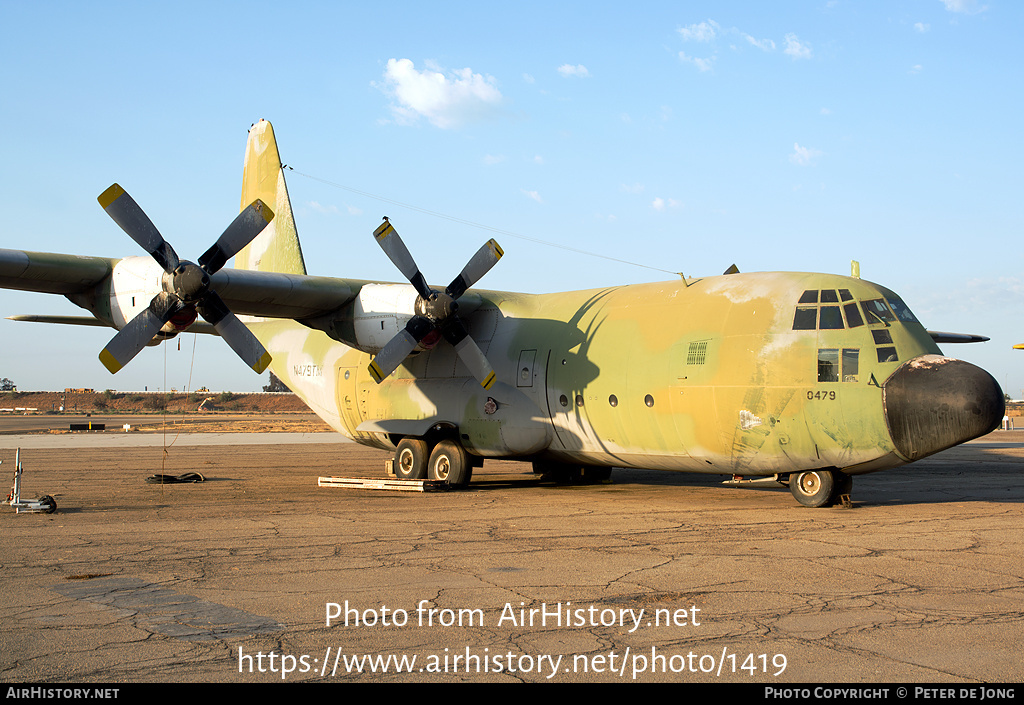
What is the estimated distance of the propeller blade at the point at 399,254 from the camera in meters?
17.1

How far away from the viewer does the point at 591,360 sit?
16047 mm

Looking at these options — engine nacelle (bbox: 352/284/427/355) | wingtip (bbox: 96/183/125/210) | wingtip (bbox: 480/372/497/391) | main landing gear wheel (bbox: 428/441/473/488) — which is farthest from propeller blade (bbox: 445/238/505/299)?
wingtip (bbox: 96/183/125/210)

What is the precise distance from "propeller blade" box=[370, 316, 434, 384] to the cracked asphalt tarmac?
8.29 feet

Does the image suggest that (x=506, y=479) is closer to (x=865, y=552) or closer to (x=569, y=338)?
(x=569, y=338)

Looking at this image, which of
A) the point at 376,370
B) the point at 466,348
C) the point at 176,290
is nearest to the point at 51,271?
the point at 176,290

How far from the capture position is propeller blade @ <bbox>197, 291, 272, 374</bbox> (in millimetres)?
15305

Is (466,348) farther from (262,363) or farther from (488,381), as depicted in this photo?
(262,363)

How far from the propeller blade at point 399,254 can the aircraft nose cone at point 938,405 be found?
8.79m

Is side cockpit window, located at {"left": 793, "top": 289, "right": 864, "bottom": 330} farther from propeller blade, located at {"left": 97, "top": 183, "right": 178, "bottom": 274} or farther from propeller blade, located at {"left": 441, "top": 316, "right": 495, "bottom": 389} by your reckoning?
propeller blade, located at {"left": 97, "top": 183, "right": 178, "bottom": 274}

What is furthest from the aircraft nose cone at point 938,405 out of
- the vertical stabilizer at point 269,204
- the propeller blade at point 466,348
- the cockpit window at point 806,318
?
the vertical stabilizer at point 269,204

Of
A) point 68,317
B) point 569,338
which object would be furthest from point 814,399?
point 68,317

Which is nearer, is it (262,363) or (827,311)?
(827,311)

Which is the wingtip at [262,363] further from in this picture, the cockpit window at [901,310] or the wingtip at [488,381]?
the cockpit window at [901,310]

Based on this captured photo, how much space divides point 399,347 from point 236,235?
369 cm
